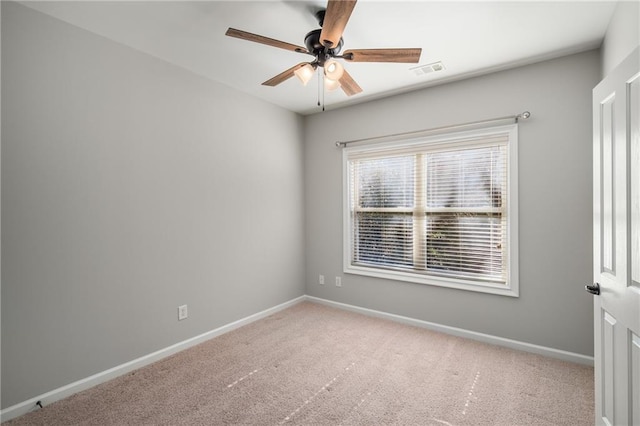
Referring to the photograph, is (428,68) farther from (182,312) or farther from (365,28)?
(182,312)

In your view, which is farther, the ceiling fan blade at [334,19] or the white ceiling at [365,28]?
the white ceiling at [365,28]

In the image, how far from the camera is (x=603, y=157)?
1620mm

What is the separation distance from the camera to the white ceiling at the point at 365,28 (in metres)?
1.98

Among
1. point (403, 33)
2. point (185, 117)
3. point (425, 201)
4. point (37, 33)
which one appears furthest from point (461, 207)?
point (37, 33)

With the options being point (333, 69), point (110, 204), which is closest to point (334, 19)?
point (333, 69)

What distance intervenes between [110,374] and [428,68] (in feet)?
12.0

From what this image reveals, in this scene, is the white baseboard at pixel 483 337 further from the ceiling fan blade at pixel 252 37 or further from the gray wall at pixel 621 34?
the ceiling fan blade at pixel 252 37

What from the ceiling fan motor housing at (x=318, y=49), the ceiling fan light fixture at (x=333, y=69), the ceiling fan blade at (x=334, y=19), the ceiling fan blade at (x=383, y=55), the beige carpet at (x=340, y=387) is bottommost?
the beige carpet at (x=340, y=387)

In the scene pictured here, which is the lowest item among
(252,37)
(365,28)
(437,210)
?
(437,210)

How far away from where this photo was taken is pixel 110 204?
7.80 ft

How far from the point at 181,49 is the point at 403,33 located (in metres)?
1.75

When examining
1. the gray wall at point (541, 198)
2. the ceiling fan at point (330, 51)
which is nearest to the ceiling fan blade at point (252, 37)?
the ceiling fan at point (330, 51)

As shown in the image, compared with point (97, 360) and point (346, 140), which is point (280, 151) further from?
point (97, 360)

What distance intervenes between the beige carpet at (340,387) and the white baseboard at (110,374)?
5cm
